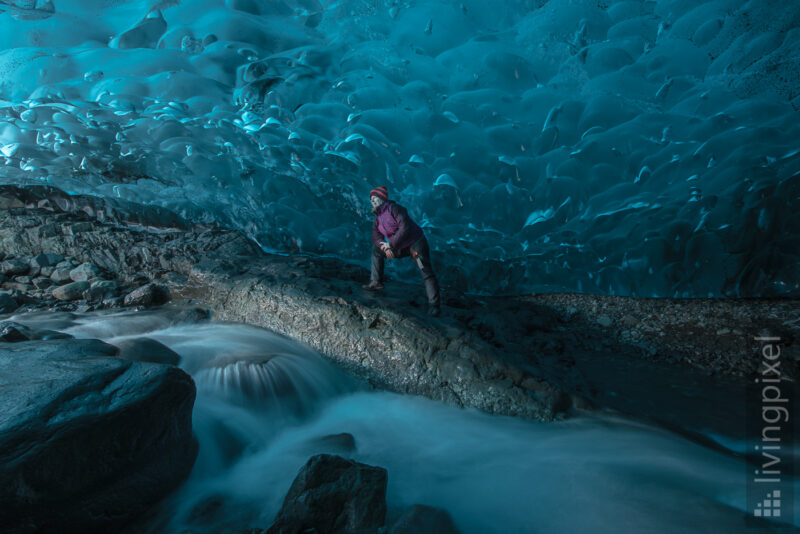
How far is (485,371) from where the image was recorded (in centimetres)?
344

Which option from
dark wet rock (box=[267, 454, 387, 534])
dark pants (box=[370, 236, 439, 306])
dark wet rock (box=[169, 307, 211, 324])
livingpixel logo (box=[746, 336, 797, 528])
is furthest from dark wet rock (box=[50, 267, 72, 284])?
livingpixel logo (box=[746, 336, 797, 528])

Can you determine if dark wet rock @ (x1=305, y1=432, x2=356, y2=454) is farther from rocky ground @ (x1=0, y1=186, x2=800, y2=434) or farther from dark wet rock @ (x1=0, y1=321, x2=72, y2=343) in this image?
dark wet rock @ (x1=0, y1=321, x2=72, y2=343)

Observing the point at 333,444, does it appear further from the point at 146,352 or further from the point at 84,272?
the point at 84,272

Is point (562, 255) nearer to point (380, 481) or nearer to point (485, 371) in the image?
point (485, 371)

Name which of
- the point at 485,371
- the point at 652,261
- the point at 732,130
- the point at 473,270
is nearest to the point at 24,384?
the point at 485,371

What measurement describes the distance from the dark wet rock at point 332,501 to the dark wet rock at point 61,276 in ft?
19.6

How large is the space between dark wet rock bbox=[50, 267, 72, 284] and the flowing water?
324 cm

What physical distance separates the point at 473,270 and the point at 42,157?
23.4 feet

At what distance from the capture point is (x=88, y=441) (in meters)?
1.99

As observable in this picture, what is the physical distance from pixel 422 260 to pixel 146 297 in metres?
3.70

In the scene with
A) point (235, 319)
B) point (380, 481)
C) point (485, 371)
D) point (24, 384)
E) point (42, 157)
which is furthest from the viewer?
point (42, 157)

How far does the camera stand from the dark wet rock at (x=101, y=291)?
5.31 metres

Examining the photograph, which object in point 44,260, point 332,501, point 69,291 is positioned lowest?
point 332,501

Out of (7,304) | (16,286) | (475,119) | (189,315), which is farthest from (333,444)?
(16,286)
